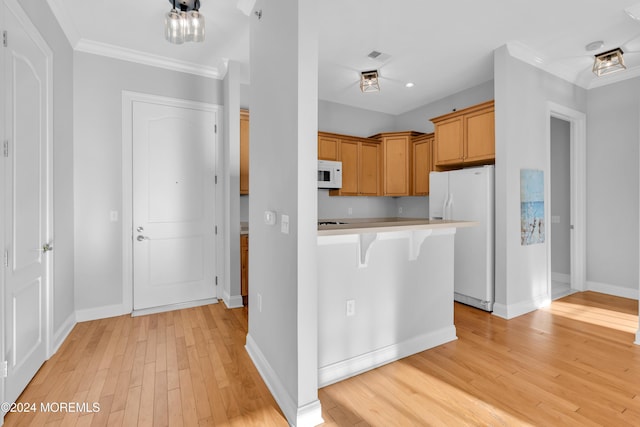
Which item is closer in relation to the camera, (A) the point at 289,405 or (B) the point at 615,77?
(A) the point at 289,405

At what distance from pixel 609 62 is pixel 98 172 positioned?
5.55 metres

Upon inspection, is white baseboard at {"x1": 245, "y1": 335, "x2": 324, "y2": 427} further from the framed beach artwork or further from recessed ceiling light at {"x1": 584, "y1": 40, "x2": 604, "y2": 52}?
recessed ceiling light at {"x1": 584, "y1": 40, "x2": 604, "y2": 52}

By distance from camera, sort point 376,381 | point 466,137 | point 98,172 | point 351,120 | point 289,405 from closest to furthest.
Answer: point 289,405 → point 376,381 → point 98,172 → point 466,137 → point 351,120

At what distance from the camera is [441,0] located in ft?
8.29

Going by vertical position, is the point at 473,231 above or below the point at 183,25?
below

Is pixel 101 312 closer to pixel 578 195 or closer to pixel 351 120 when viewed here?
pixel 351 120

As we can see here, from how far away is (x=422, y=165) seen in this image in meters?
4.84

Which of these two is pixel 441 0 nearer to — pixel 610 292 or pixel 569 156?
pixel 569 156

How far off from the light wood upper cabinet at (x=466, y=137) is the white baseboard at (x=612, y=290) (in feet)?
8.01

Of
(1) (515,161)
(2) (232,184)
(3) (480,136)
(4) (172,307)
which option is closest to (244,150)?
(2) (232,184)

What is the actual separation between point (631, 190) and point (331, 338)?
4404 mm

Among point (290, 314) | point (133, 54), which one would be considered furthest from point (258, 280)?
point (133, 54)

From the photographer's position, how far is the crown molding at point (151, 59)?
10.2 feet

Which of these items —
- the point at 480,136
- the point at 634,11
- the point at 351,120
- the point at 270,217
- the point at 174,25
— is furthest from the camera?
the point at 351,120
